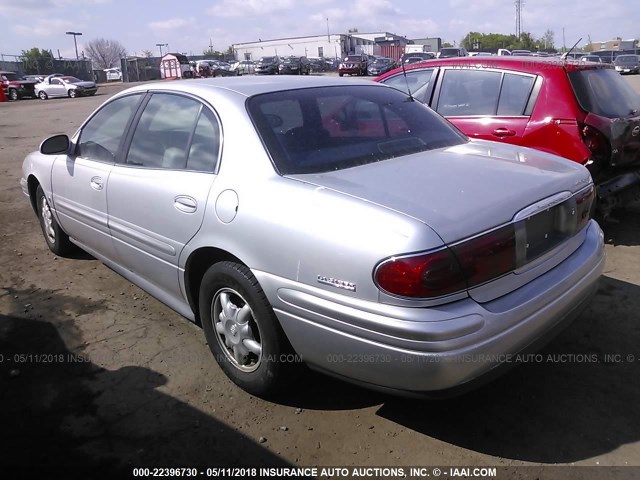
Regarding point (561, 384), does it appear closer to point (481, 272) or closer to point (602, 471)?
point (602, 471)

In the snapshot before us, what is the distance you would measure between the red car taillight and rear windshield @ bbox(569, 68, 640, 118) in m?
3.22

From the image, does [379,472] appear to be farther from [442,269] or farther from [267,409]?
[442,269]

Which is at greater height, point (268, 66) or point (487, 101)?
point (268, 66)

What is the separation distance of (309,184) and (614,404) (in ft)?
6.32

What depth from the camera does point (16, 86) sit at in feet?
107

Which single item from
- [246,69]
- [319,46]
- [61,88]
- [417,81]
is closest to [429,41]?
[319,46]

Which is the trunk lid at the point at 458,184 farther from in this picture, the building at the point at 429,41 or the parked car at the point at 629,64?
the building at the point at 429,41

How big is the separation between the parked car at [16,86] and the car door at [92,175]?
109ft

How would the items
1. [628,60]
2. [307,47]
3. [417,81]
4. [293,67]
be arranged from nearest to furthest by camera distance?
[417,81]
[628,60]
[293,67]
[307,47]

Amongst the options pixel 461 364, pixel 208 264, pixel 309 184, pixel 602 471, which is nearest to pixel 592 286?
pixel 602 471

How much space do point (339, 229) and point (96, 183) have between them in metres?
2.30

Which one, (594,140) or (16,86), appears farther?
(16,86)

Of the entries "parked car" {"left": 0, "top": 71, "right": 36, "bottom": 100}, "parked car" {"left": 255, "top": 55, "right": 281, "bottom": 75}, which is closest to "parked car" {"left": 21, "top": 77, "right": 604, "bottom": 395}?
"parked car" {"left": 0, "top": 71, "right": 36, "bottom": 100}

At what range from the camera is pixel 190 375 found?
3.20 m
